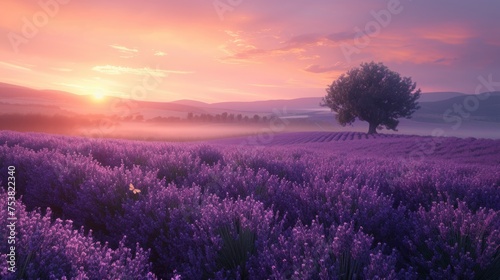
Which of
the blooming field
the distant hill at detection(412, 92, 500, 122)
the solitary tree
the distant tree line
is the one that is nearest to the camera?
the blooming field

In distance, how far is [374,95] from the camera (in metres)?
37.5

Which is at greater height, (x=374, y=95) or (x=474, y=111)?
(x=474, y=111)

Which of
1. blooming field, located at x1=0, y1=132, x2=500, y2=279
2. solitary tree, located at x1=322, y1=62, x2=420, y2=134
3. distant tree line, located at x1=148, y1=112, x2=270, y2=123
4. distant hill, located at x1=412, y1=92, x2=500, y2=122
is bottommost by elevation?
blooming field, located at x1=0, y1=132, x2=500, y2=279

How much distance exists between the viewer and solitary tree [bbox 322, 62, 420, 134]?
124 feet

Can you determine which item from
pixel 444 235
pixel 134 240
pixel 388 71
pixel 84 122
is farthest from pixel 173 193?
pixel 388 71

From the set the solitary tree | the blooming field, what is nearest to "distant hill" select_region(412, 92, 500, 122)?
the solitary tree

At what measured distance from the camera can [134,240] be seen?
281 centimetres

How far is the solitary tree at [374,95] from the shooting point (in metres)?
37.9

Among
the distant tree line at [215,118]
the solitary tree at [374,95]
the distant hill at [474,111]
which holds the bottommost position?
the distant tree line at [215,118]

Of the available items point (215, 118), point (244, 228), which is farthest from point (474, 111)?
point (244, 228)

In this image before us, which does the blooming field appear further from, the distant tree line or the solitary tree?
the distant tree line

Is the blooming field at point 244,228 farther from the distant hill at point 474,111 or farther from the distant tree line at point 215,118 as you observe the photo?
the distant hill at point 474,111

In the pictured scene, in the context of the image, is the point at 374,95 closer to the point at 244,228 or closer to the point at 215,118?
the point at 215,118

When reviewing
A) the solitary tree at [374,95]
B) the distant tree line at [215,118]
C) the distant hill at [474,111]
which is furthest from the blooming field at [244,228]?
the distant hill at [474,111]
